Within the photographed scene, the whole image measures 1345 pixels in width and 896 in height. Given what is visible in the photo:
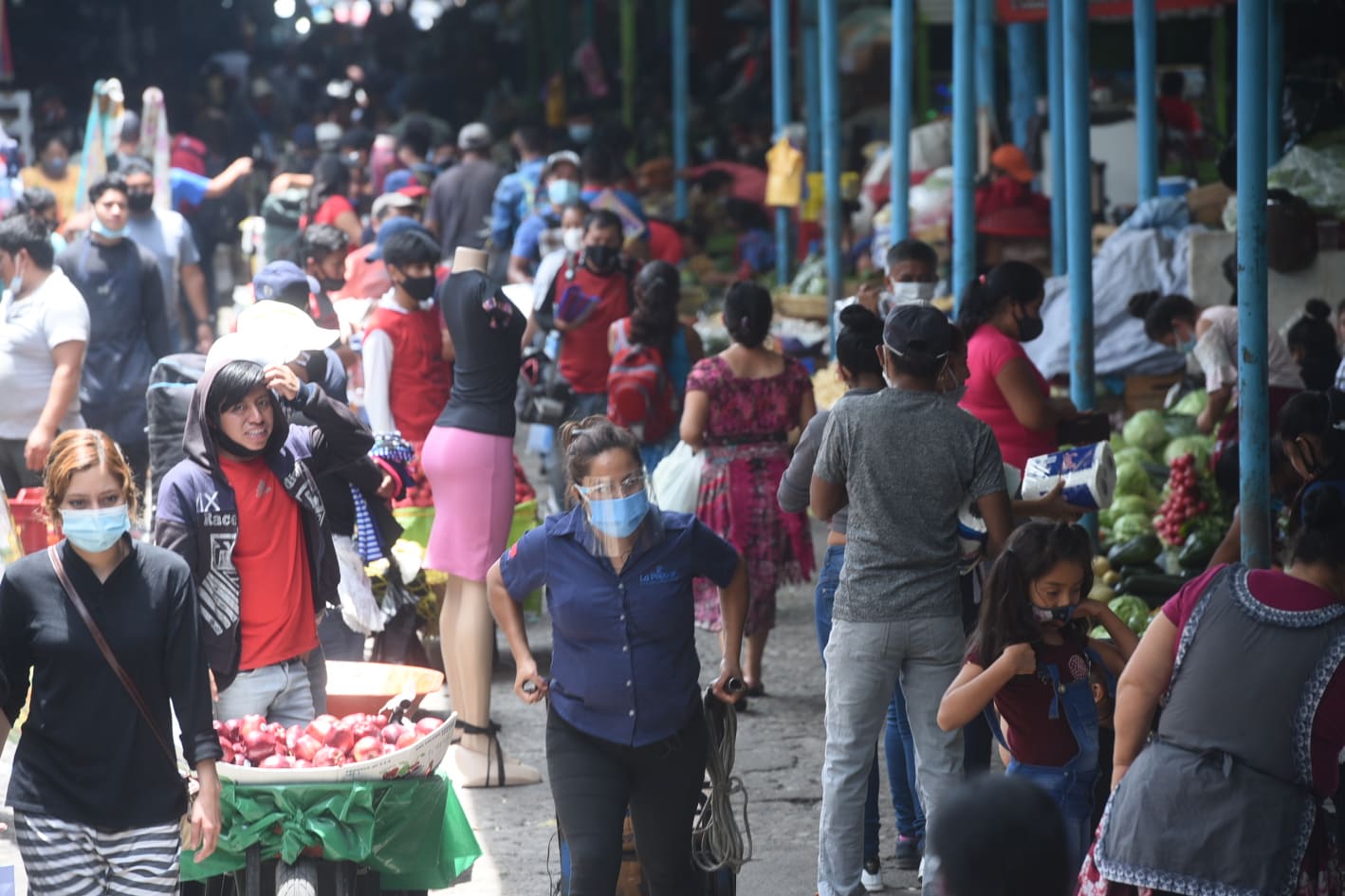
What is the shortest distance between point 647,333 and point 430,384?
107 centimetres

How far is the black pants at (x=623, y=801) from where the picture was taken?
479cm

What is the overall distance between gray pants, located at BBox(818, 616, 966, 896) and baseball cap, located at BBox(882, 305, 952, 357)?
2.46ft

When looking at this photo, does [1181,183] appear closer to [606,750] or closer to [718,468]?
[718,468]

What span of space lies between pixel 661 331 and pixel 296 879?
4.27 metres

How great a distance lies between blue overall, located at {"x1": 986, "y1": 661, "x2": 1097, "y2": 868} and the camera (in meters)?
4.78

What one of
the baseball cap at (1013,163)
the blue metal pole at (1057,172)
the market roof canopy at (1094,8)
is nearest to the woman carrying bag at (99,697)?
the blue metal pole at (1057,172)

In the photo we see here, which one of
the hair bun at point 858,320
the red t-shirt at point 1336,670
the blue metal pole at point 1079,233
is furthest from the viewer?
the blue metal pole at point 1079,233

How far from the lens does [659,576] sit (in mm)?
4918

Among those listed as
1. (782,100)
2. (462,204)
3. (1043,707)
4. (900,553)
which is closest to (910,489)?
(900,553)

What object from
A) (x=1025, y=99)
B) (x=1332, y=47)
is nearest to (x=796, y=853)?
(x=1025, y=99)

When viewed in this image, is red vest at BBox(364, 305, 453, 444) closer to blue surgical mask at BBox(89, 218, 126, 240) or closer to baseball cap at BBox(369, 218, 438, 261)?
baseball cap at BBox(369, 218, 438, 261)

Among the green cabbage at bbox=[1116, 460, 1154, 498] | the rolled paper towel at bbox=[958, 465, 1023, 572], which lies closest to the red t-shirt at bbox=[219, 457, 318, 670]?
the rolled paper towel at bbox=[958, 465, 1023, 572]

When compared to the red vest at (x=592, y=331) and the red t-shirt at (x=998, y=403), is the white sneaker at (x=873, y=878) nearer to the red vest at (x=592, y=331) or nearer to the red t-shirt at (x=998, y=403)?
the red t-shirt at (x=998, y=403)

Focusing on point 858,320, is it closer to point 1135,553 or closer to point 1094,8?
point 1135,553
